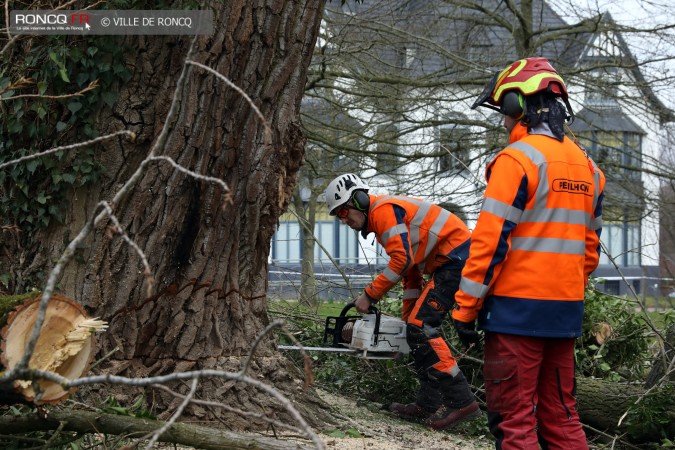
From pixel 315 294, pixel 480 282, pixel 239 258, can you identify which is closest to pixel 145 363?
pixel 239 258

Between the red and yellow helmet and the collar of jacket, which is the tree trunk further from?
the red and yellow helmet

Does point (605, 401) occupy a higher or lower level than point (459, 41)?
lower

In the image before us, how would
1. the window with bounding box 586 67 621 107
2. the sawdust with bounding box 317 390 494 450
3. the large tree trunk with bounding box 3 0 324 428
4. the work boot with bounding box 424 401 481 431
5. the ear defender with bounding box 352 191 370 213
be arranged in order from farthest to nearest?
1. the window with bounding box 586 67 621 107
2. the ear defender with bounding box 352 191 370 213
3. the work boot with bounding box 424 401 481 431
4. the sawdust with bounding box 317 390 494 450
5. the large tree trunk with bounding box 3 0 324 428

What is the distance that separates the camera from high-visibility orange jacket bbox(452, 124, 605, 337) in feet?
11.8

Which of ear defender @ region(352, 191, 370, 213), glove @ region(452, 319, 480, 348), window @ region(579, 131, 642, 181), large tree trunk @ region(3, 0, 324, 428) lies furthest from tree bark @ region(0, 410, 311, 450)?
window @ region(579, 131, 642, 181)

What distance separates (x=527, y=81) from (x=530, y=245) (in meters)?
0.83

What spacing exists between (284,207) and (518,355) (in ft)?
5.64

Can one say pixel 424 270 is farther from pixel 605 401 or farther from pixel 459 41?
pixel 459 41

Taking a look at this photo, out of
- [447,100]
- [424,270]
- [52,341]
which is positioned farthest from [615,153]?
[52,341]

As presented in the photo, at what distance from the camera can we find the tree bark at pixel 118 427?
3.33 meters

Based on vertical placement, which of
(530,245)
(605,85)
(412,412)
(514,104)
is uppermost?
(605,85)

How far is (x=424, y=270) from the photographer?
5.87 m

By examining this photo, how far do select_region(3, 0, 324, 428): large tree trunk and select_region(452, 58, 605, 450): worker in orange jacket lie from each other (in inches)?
53.2

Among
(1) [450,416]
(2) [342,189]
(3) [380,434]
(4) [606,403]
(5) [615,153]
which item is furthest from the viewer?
(5) [615,153]
